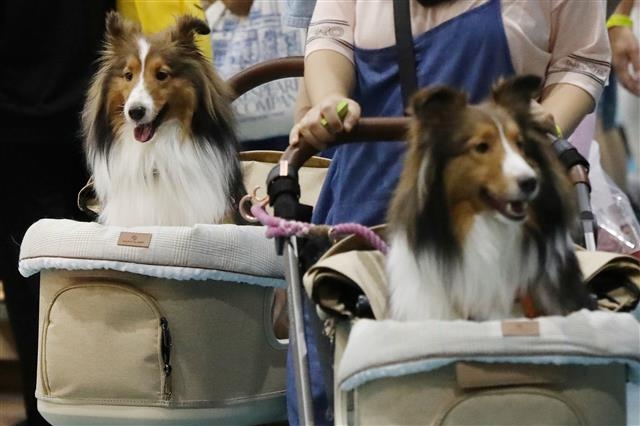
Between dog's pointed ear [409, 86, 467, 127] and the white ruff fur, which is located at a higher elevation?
the white ruff fur

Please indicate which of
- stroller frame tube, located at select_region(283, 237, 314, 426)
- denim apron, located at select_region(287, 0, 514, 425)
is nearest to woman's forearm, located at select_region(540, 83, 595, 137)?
denim apron, located at select_region(287, 0, 514, 425)

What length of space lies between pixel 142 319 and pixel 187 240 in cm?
19

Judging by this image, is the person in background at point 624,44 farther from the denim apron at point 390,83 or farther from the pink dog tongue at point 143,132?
the pink dog tongue at point 143,132

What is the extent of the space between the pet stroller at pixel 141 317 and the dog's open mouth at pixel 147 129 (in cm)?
37

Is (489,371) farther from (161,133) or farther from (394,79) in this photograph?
(161,133)

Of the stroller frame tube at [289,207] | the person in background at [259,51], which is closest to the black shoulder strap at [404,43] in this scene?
the stroller frame tube at [289,207]

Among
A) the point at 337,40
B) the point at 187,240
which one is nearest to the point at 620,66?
the point at 337,40

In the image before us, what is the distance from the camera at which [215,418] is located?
227cm

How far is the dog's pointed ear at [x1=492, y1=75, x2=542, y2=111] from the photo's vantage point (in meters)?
1.62

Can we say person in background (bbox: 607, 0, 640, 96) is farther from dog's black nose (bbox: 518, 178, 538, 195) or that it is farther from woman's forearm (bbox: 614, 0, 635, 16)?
dog's black nose (bbox: 518, 178, 538, 195)

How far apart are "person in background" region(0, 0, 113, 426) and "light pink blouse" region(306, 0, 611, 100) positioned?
1026mm

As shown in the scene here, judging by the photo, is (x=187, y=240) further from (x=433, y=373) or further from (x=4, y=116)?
(x=4, y=116)

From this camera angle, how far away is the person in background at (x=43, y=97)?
9.61 ft

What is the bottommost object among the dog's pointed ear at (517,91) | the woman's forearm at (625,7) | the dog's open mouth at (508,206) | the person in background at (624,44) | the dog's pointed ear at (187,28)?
the dog's open mouth at (508,206)
